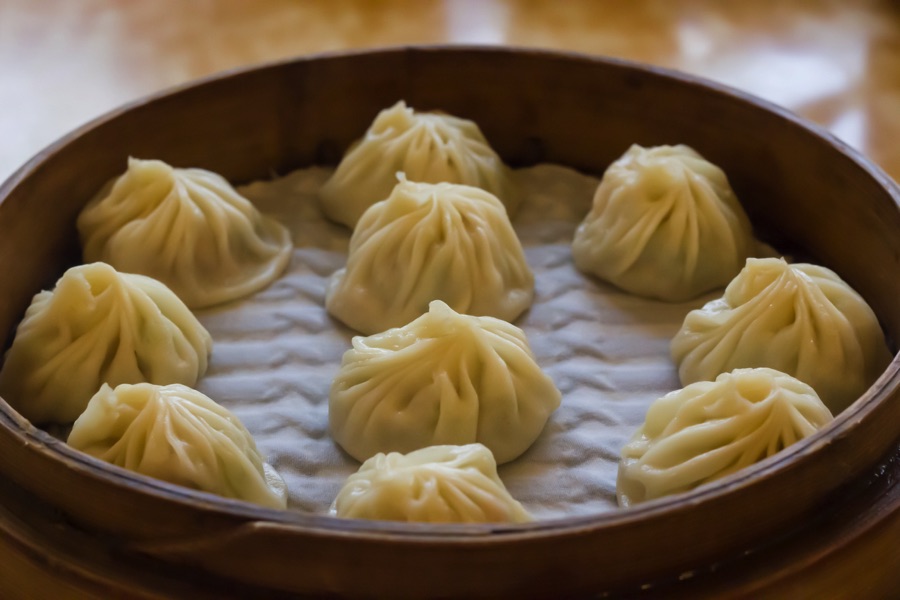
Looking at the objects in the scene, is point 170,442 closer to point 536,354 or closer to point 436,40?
point 536,354

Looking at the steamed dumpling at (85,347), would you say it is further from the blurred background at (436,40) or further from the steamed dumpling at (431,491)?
the blurred background at (436,40)

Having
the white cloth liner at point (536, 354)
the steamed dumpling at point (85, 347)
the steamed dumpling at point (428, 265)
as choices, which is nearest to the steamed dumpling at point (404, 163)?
the white cloth liner at point (536, 354)

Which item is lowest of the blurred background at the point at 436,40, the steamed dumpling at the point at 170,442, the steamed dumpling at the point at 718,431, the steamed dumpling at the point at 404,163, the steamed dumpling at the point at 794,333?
the steamed dumpling at the point at 170,442

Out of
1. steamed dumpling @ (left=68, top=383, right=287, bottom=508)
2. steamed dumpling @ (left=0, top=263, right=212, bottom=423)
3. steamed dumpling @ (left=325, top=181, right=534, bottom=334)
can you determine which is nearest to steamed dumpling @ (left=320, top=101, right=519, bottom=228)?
steamed dumpling @ (left=325, top=181, right=534, bottom=334)

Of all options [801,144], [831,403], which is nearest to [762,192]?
[801,144]

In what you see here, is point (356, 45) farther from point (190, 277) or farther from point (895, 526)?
point (895, 526)

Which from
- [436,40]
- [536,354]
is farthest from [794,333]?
[436,40]

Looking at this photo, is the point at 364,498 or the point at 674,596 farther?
the point at 364,498
